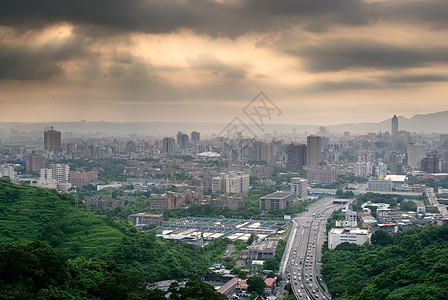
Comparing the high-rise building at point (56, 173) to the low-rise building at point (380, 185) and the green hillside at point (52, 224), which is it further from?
the green hillside at point (52, 224)

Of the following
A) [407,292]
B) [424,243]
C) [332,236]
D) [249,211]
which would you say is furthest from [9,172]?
[407,292]

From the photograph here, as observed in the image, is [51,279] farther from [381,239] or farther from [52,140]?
[52,140]

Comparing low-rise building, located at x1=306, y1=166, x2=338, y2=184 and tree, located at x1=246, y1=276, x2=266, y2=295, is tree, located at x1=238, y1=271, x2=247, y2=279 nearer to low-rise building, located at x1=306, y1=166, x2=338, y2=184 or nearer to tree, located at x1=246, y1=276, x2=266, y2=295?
tree, located at x1=246, y1=276, x2=266, y2=295

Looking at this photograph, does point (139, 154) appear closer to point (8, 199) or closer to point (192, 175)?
point (192, 175)

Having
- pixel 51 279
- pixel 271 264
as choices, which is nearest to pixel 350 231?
pixel 271 264

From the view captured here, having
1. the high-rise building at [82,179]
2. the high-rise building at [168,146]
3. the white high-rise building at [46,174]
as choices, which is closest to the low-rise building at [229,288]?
the high-rise building at [82,179]

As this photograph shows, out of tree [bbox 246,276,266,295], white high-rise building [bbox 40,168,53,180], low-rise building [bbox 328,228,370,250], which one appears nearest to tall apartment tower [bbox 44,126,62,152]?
white high-rise building [bbox 40,168,53,180]
